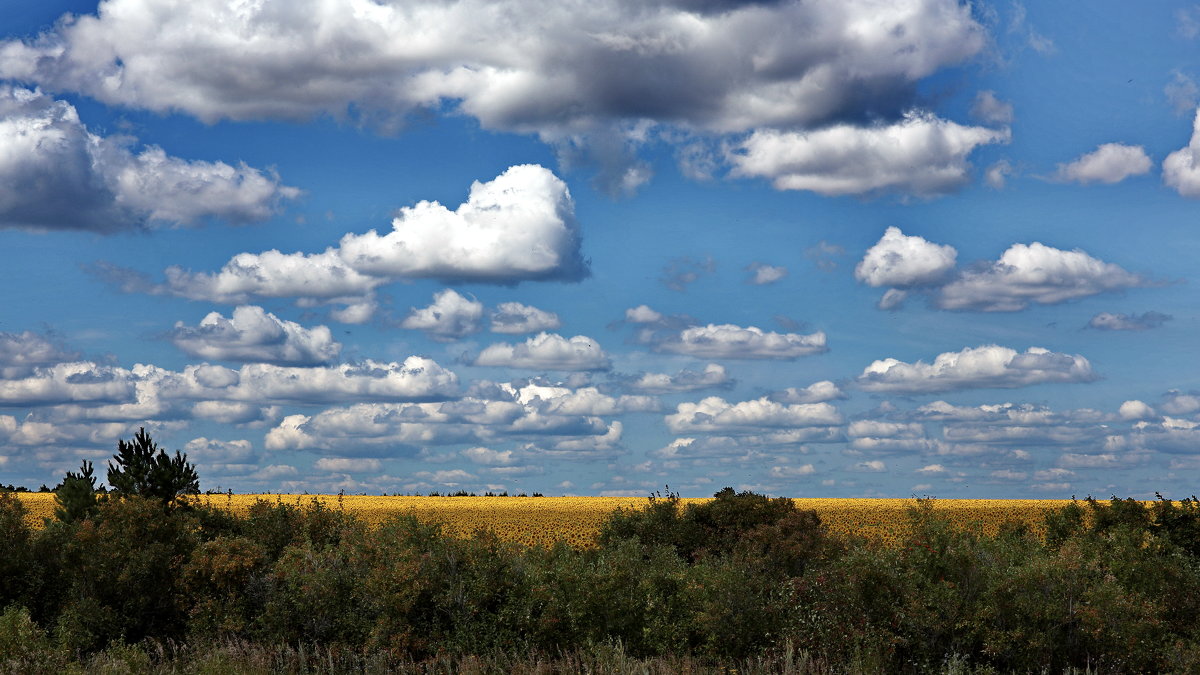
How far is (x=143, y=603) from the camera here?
24359 mm

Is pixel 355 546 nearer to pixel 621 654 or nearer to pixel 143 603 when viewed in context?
pixel 143 603

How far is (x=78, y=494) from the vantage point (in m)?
37.8

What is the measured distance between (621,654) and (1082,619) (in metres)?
8.64

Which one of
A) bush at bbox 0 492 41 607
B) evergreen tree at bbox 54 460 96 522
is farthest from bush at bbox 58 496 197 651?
evergreen tree at bbox 54 460 96 522

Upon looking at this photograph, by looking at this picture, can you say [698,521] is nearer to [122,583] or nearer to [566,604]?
[566,604]

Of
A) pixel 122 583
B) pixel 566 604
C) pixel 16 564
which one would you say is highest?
pixel 16 564

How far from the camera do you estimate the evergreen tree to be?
3662cm

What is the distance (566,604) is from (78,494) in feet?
84.4

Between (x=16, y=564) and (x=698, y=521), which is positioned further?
(x=698, y=521)

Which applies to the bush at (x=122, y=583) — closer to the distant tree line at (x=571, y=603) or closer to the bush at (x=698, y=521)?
the distant tree line at (x=571, y=603)

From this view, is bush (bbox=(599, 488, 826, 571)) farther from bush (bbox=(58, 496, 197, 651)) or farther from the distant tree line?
bush (bbox=(58, 496, 197, 651))

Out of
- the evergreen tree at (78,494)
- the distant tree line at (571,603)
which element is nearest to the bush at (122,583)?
the distant tree line at (571,603)

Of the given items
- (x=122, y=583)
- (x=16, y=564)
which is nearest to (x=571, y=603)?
(x=122, y=583)

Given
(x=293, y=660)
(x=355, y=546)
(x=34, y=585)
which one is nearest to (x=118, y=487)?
(x=34, y=585)
